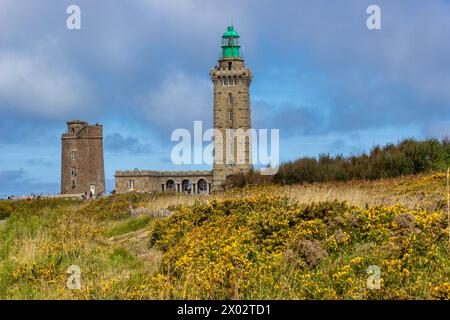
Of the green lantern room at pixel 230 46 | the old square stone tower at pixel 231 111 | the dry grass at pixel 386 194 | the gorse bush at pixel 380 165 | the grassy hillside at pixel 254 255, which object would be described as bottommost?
the grassy hillside at pixel 254 255

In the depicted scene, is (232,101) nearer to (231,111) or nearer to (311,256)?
(231,111)

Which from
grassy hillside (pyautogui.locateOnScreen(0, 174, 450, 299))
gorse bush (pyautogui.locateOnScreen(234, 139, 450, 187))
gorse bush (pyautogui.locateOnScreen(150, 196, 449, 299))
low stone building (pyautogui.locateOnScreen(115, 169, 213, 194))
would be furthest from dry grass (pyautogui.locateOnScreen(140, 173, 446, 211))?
Result: low stone building (pyautogui.locateOnScreen(115, 169, 213, 194))

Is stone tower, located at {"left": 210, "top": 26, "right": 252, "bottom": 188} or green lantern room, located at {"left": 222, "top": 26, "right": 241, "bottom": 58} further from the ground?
green lantern room, located at {"left": 222, "top": 26, "right": 241, "bottom": 58}

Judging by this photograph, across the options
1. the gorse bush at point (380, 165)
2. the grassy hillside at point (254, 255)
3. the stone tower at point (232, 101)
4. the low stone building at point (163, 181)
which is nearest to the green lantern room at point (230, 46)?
the stone tower at point (232, 101)

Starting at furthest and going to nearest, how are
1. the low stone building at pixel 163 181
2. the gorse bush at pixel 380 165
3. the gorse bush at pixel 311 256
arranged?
1. the low stone building at pixel 163 181
2. the gorse bush at pixel 380 165
3. the gorse bush at pixel 311 256

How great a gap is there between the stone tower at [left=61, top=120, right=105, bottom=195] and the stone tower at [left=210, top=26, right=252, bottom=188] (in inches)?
538

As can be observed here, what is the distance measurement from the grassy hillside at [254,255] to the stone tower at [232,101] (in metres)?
57.7

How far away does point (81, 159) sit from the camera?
74312 millimetres

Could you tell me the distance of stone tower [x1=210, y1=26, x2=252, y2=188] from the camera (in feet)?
235

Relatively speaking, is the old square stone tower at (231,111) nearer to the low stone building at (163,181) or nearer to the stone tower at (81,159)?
the low stone building at (163,181)

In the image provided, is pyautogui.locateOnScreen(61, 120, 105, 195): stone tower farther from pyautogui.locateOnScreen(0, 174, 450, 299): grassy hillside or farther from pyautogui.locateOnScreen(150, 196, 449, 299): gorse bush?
pyautogui.locateOnScreen(150, 196, 449, 299): gorse bush

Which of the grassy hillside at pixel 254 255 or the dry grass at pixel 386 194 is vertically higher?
the dry grass at pixel 386 194

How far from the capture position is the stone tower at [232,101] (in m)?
71.7
